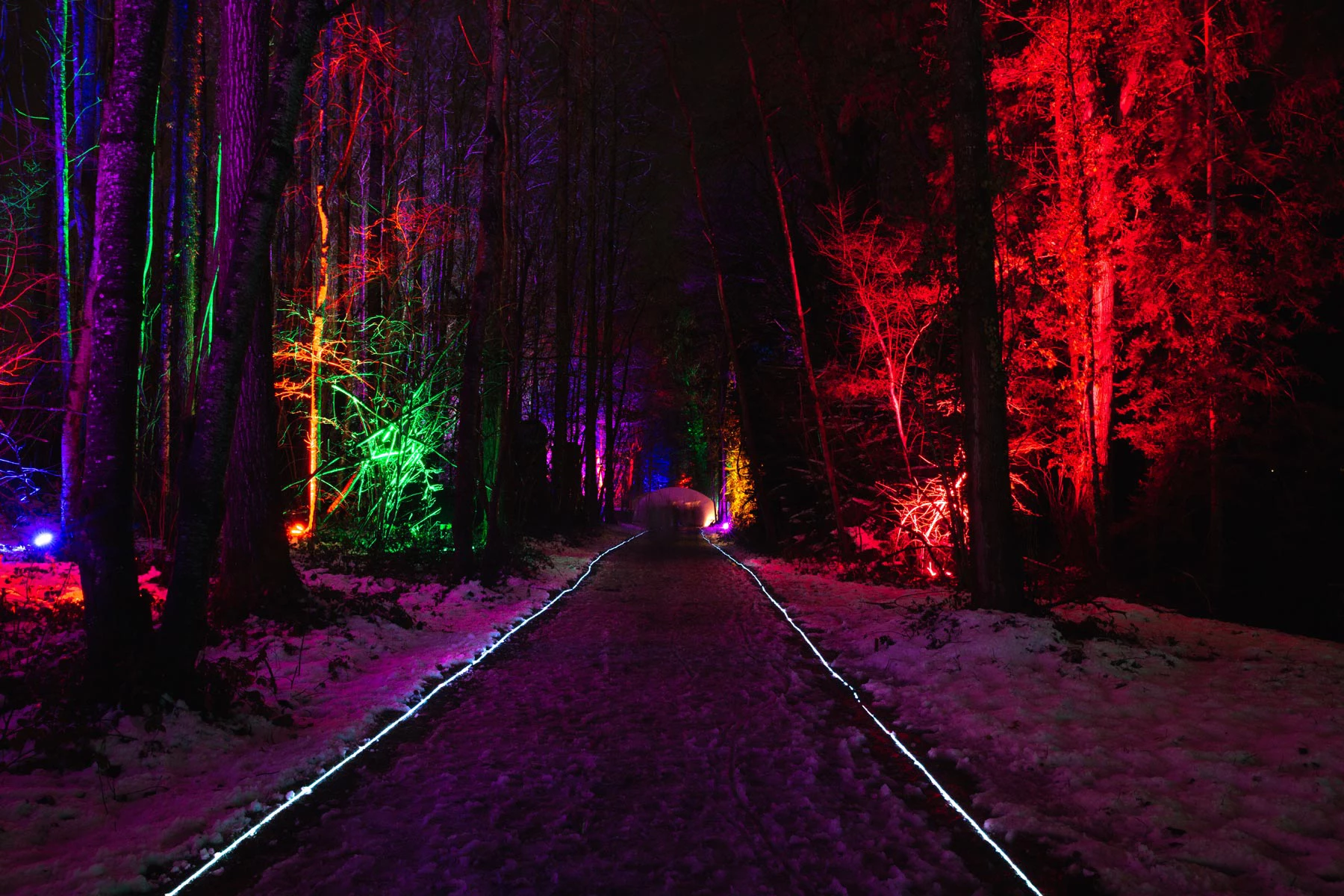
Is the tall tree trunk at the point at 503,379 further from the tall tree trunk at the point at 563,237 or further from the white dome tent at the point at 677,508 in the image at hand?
the white dome tent at the point at 677,508

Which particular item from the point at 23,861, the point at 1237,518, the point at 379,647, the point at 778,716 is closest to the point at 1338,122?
the point at 1237,518

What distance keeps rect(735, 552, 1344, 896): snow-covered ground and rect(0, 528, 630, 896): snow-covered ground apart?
3883mm

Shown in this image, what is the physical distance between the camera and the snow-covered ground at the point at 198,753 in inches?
138

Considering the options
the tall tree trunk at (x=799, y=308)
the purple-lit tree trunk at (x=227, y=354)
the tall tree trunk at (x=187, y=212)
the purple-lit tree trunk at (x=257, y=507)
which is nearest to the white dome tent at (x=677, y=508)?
the tall tree trunk at (x=799, y=308)

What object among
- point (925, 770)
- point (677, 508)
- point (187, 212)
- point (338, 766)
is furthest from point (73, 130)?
point (677, 508)

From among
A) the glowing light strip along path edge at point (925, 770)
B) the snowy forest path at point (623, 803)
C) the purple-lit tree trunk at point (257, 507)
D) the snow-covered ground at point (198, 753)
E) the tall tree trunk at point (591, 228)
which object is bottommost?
the glowing light strip along path edge at point (925, 770)

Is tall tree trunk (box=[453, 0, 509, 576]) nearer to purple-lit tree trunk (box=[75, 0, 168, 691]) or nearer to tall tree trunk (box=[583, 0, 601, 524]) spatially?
purple-lit tree trunk (box=[75, 0, 168, 691])

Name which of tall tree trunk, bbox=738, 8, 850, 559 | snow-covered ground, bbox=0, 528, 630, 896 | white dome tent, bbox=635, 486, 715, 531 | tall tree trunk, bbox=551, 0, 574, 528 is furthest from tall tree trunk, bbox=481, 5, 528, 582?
white dome tent, bbox=635, 486, 715, 531

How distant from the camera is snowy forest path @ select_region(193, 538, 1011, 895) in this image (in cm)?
341

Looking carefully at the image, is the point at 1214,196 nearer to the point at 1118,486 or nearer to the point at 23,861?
the point at 1118,486

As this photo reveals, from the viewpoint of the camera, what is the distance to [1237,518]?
55.1 ft

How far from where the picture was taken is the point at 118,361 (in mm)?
5238

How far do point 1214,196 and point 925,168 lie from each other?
4.94 metres

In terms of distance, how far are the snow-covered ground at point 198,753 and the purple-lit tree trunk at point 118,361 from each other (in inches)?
25.1
